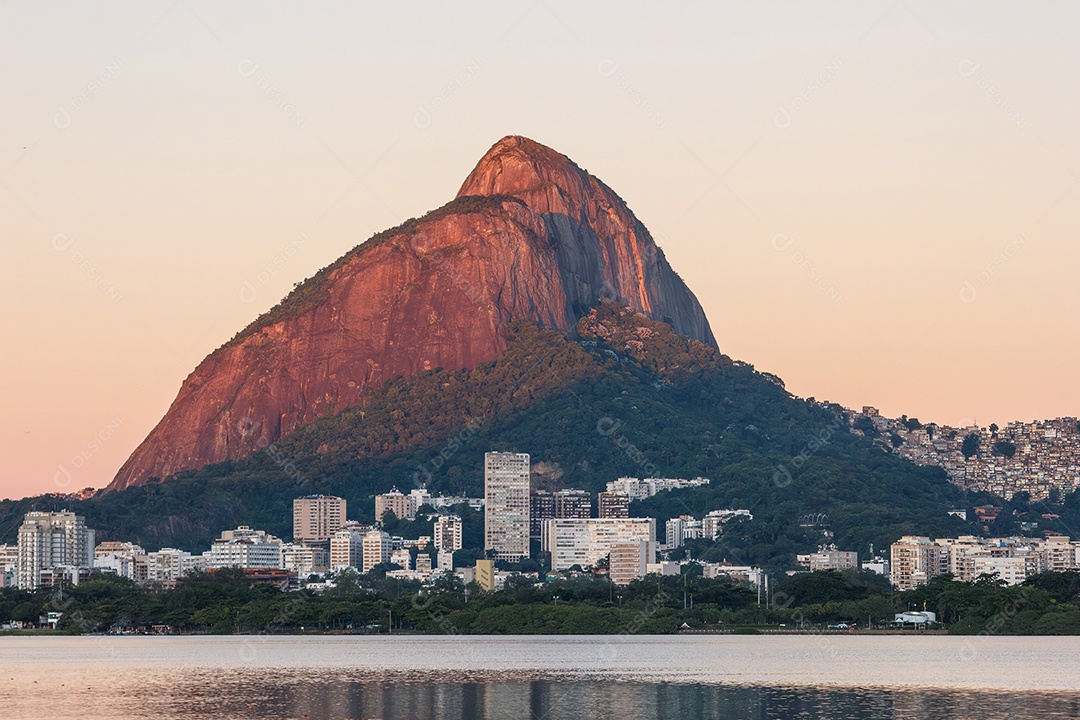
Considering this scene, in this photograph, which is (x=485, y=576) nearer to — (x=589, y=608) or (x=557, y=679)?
(x=589, y=608)

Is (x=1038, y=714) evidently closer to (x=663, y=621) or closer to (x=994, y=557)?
(x=663, y=621)

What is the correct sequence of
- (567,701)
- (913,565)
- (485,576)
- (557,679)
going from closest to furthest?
(567,701) → (557,679) → (485,576) → (913,565)

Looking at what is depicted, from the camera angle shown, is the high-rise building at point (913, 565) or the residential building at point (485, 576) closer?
the residential building at point (485, 576)

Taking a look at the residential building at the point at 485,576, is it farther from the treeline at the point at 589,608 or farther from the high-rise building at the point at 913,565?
the high-rise building at the point at 913,565

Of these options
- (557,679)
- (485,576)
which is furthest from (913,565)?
(557,679)

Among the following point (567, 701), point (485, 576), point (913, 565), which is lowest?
point (567, 701)

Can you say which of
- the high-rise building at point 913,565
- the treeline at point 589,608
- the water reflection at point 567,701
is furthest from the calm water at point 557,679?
the high-rise building at point 913,565

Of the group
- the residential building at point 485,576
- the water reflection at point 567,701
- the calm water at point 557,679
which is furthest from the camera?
the residential building at point 485,576
